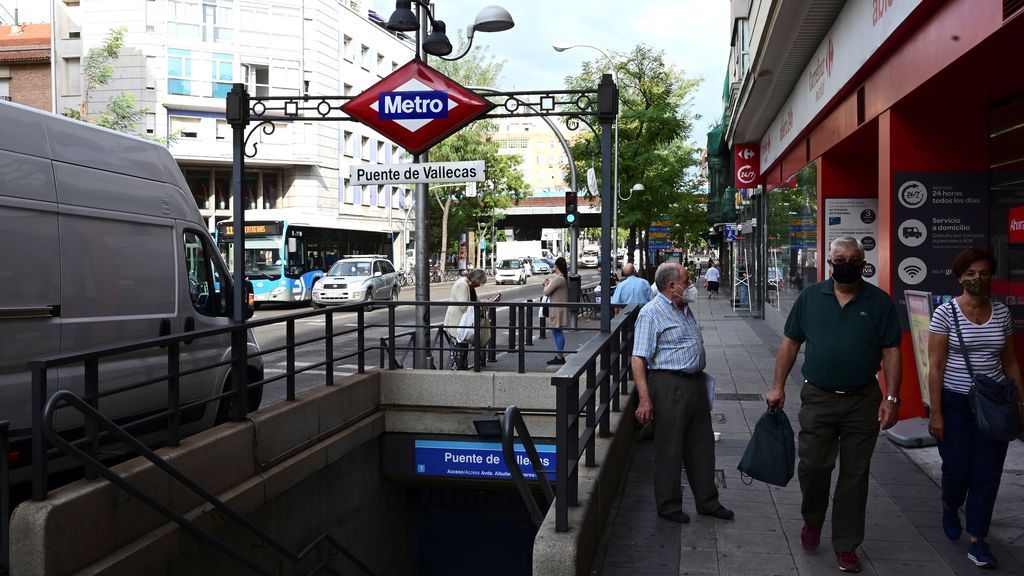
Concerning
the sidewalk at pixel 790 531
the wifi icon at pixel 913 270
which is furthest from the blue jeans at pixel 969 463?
the wifi icon at pixel 913 270

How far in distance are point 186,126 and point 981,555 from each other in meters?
43.7

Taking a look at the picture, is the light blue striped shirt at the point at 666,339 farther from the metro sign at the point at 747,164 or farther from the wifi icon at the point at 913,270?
the metro sign at the point at 747,164

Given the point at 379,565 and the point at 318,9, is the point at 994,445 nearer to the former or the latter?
the point at 379,565

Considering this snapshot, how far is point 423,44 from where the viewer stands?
1123 centimetres

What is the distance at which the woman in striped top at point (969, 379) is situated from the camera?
5.06 metres

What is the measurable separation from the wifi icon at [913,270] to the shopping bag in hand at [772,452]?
4343mm

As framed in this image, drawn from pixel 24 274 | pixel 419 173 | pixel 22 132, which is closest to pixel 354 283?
pixel 419 173

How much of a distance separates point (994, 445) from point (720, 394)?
6804 mm

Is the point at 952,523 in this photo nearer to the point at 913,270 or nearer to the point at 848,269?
the point at 848,269

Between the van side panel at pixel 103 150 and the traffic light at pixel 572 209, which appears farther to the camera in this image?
the traffic light at pixel 572 209

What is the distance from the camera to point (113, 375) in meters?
6.89

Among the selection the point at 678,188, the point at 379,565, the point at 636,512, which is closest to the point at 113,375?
the point at 636,512

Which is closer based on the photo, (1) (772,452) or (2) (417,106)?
(1) (772,452)

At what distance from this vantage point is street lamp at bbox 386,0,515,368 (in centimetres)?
1041
